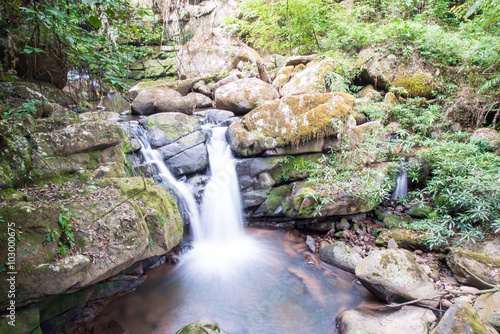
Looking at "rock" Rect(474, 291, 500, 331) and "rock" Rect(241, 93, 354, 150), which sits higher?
"rock" Rect(241, 93, 354, 150)

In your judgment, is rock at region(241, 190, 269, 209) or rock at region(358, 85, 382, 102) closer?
rock at region(241, 190, 269, 209)

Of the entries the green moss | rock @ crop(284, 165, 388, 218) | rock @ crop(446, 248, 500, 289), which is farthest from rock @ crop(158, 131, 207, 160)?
the green moss

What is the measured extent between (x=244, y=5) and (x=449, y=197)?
1071cm

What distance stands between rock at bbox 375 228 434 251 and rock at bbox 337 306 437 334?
1556 mm

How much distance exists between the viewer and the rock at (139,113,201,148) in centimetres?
627

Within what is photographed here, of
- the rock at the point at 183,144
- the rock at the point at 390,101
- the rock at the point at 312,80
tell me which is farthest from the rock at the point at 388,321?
the rock at the point at 312,80

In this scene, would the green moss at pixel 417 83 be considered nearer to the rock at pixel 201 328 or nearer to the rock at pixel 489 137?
the rock at pixel 489 137

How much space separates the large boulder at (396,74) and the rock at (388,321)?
6.07 m

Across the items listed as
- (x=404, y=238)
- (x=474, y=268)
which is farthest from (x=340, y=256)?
(x=474, y=268)

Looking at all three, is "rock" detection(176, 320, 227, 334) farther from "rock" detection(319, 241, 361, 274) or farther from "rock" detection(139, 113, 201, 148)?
"rock" detection(139, 113, 201, 148)

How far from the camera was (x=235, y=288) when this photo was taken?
4309 millimetres

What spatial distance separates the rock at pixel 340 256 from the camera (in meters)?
4.55

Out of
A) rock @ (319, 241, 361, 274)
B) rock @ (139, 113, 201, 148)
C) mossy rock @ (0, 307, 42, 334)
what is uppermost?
rock @ (139, 113, 201, 148)

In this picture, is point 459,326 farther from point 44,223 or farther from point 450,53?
point 450,53
